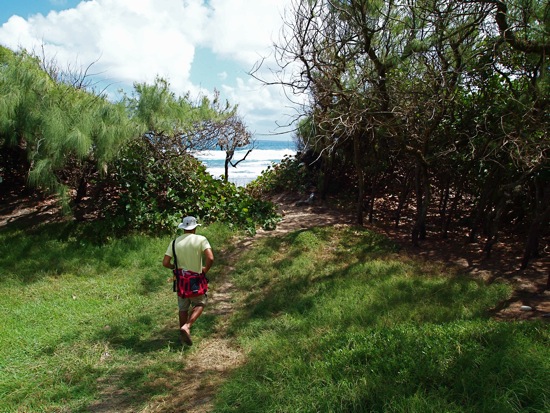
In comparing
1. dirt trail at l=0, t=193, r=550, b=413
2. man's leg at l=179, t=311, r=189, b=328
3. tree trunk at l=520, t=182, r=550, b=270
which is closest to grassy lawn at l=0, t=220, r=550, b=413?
dirt trail at l=0, t=193, r=550, b=413

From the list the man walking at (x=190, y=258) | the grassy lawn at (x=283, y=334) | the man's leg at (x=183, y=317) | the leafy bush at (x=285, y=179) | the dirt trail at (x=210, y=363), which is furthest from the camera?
the leafy bush at (x=285, y=179)

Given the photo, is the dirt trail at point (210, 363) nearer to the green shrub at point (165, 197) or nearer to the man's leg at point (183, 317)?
the man's leg at point (183, 317)

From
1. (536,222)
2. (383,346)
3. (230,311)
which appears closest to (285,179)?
(536,222)

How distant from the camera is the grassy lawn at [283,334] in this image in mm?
3156

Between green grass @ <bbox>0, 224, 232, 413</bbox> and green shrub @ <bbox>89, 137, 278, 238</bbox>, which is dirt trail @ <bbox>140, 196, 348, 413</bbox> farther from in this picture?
green shrub @ <bbox>89, 137, 278, 238</bbox>

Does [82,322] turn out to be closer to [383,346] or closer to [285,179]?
[383,346]

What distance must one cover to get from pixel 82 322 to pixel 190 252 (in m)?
1.78

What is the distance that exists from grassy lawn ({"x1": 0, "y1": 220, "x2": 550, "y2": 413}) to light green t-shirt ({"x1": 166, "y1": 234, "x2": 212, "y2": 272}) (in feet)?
2.98

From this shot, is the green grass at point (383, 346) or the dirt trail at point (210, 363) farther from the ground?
the green grass at point (383, 346)

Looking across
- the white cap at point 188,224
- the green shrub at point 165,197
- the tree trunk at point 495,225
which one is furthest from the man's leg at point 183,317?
the tree trunk at point 495,225

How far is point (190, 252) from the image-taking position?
4.88 m

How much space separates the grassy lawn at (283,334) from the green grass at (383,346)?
0.6 inches

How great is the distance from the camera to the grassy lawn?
316 cm

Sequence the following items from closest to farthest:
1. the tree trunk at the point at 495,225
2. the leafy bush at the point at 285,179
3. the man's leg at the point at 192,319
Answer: the man's leg at the point at 192,319, the tree trunk at the point at 495,225, the leafy bush at the point at 285,179
